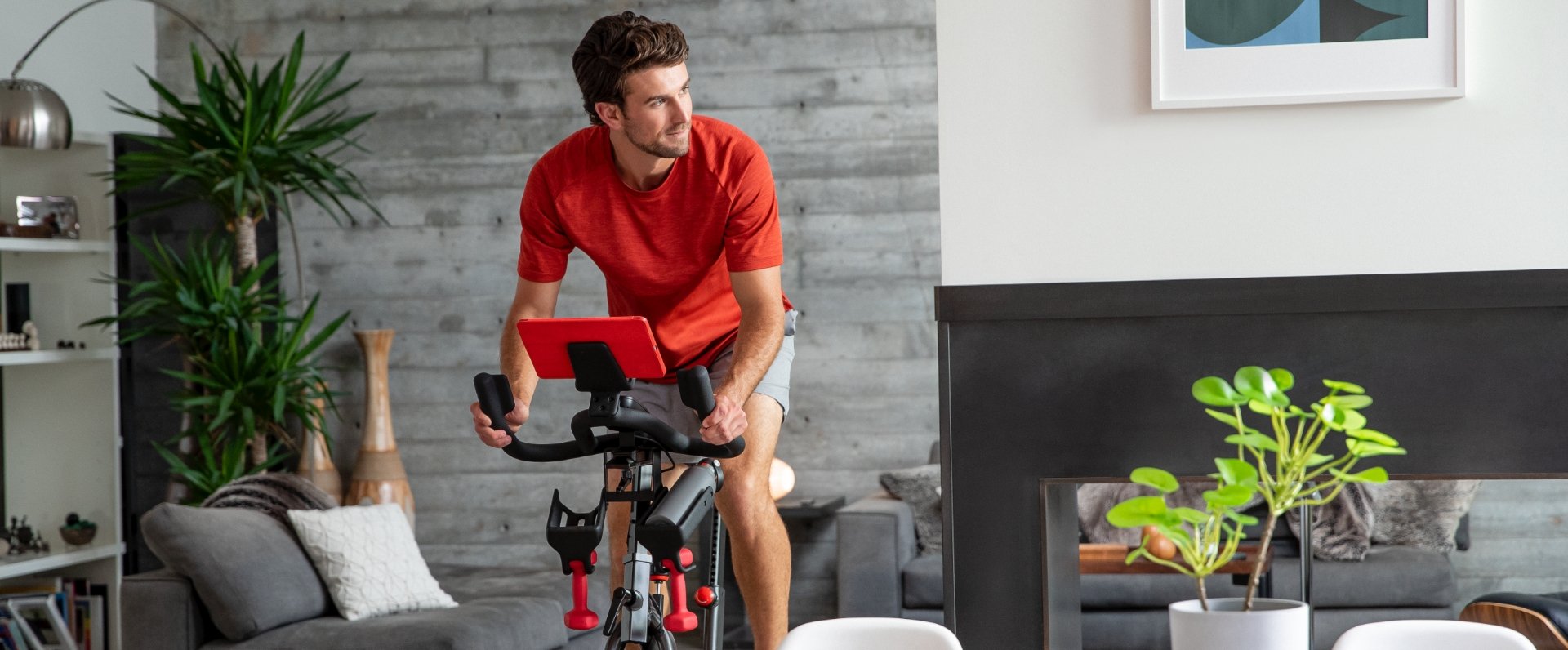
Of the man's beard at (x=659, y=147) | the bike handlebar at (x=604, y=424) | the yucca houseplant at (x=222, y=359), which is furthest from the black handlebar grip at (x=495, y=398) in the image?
the yucca houseplant at (x=222, y=359)

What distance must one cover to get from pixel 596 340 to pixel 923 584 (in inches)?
117

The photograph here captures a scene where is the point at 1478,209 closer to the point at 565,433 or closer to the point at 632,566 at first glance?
the point at 632,566

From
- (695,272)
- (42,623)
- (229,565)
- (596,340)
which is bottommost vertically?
(42,623)

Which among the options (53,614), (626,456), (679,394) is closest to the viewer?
(626,456)

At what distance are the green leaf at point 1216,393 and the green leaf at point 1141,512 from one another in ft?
0.48

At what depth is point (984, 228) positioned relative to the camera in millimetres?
2037

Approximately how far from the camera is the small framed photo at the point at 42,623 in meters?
4.43

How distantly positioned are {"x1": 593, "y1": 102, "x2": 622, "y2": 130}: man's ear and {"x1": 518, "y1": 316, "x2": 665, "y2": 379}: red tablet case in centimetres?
52

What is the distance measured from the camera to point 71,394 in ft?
16.7

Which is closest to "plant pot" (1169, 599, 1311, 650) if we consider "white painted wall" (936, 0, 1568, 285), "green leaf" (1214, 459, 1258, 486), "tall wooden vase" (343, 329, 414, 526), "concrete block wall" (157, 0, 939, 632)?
"green leaf" (1214, 459, 1258, 486)

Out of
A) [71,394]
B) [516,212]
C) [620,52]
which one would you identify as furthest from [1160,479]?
[71,394]

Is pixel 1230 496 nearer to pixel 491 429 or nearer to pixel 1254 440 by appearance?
pixel 1254 440

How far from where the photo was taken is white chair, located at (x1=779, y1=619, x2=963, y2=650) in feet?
5.19

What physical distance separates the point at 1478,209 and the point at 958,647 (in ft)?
3.49
